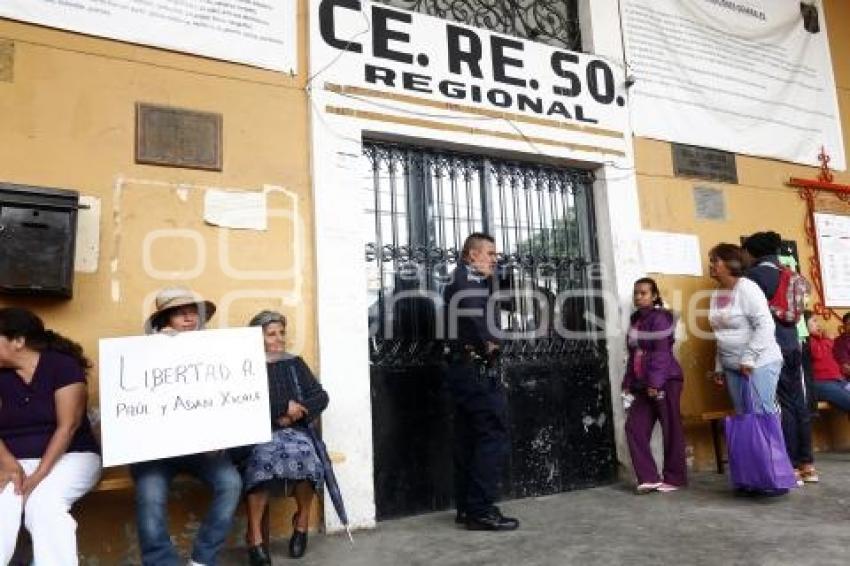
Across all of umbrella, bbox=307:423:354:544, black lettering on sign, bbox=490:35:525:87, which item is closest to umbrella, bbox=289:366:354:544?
umbrella, bbox=307:423:354:544

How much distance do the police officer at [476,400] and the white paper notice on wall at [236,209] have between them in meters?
1.22

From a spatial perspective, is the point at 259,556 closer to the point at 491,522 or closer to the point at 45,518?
the point at 45,518

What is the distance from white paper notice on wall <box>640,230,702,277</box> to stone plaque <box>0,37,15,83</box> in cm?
433

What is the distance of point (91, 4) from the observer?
3855mm

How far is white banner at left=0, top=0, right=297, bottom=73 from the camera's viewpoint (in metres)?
3.78

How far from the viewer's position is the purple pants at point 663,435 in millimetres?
4789

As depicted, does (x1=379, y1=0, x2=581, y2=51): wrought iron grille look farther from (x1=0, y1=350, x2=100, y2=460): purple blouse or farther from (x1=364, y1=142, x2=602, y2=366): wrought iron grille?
(x1=0, y1=350, x2=100, y2=460): purple blouse

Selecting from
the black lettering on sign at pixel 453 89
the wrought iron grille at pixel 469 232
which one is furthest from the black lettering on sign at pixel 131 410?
the black lettering on sign at pixel 453 89

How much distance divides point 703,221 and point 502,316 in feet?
7.06

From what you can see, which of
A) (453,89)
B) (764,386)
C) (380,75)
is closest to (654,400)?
(764,386)

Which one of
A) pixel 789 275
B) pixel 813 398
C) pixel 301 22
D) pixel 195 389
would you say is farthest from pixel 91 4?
pixel 813 398

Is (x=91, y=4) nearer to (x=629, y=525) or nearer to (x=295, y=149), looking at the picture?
(x=295, y=149)

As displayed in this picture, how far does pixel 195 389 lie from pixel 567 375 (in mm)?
2786

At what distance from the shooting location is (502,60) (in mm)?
5113
